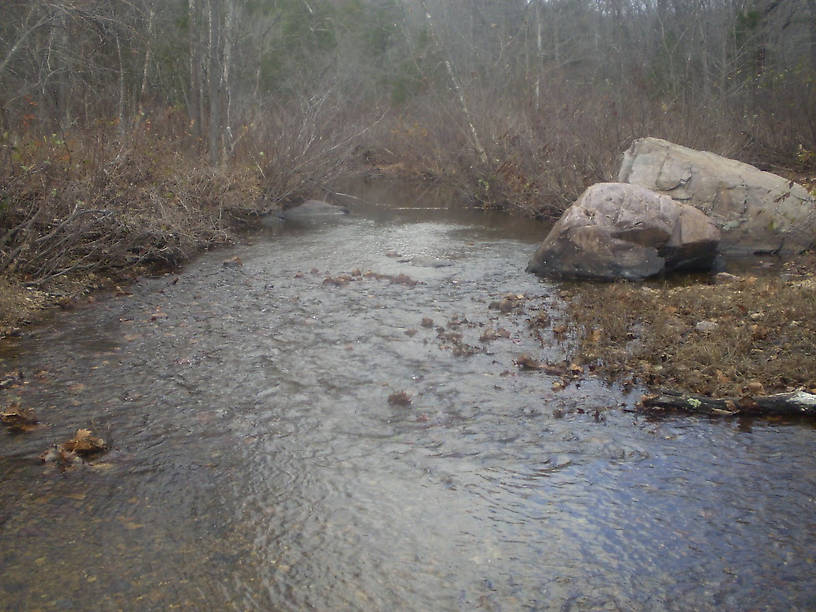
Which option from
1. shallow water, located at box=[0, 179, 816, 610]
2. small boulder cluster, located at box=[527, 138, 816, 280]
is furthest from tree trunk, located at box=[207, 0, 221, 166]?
shallow water, located at box=[0, 179, 816, 610]

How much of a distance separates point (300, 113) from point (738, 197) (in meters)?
10.3

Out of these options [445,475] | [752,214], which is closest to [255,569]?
[445,475]

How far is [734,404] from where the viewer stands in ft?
20.7

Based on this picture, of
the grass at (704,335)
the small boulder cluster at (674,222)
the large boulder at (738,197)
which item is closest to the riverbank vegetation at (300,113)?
the large boulder at (738,197)

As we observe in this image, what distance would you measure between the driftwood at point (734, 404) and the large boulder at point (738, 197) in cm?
702

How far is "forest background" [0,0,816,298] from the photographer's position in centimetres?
1141

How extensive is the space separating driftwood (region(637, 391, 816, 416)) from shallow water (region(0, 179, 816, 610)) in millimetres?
174

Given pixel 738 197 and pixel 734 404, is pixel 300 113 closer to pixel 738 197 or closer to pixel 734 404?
pixel 738 197

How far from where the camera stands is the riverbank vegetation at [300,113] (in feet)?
36.9

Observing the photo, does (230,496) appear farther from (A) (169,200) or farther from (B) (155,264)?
(A) (169,200)

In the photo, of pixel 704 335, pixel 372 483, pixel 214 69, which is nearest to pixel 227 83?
pixel 214 69

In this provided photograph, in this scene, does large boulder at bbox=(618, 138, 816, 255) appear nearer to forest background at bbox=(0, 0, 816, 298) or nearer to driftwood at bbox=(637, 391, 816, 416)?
forest background at bbox=(0, 0, 816, 298)

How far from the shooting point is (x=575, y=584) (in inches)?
166

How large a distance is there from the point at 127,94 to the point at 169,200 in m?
10.4
